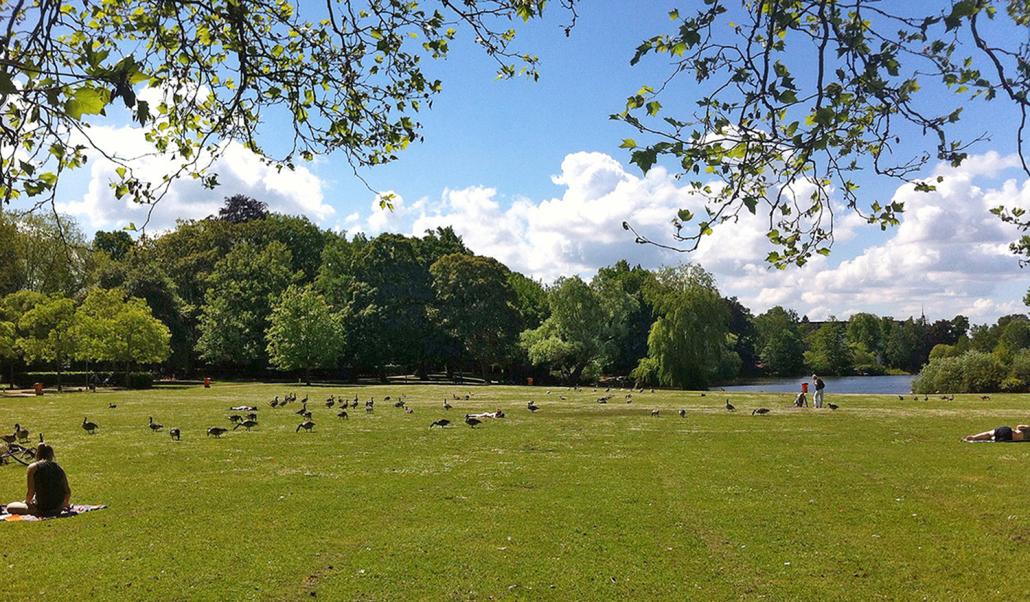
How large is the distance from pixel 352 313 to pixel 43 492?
62740 millimetres

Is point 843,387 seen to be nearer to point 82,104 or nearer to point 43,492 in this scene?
point 43,492

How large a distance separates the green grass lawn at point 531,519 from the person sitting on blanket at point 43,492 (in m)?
0.53

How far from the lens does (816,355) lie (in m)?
123

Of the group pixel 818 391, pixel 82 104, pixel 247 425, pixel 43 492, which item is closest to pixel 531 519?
pixel 43 492

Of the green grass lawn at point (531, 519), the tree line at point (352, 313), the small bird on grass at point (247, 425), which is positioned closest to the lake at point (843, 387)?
the tree line at point (352, 313)

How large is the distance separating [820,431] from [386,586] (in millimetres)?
19496

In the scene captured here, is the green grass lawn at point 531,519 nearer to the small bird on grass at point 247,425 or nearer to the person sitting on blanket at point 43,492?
the person sitting on blanket at point 43,492

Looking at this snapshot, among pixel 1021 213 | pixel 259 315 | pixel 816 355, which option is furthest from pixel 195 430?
pixel 816 355

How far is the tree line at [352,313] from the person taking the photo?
2451 inches

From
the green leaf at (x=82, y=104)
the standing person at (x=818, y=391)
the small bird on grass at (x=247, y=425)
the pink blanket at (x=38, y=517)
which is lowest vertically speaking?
the pink blanket at (x=38, y=517)

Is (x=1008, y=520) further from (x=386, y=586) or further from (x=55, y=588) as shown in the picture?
(x=55, y=588)

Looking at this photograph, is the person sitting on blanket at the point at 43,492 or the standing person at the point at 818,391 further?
the standing person at the point at 818,391

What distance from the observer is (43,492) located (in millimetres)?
12258

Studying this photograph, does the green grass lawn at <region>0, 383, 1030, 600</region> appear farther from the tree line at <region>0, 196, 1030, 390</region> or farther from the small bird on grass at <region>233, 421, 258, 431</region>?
the tree line at <region>0, 196, 1030, 390</region>
